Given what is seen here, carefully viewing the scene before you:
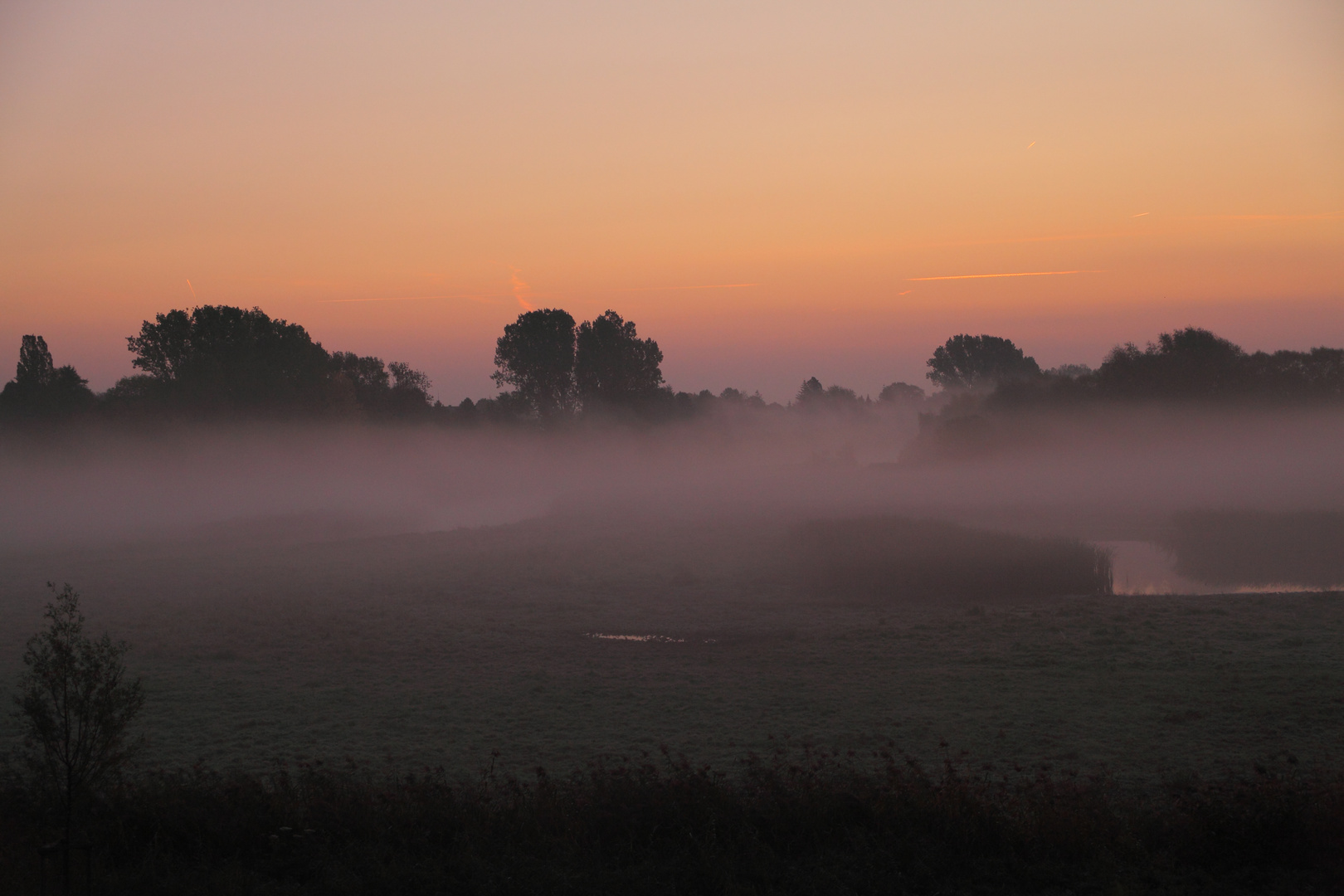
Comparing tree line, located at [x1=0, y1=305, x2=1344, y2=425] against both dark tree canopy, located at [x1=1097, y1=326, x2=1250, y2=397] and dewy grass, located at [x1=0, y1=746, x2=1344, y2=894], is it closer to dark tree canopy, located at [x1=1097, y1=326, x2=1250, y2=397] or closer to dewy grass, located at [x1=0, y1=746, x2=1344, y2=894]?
dark tree canopy, located at [x1=1097, y1=326, x2=1250, y2=397]

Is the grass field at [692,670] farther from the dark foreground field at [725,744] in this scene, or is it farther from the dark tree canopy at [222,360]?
the dark tree canopy at [222,360]

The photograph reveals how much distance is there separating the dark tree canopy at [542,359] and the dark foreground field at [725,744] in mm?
80766

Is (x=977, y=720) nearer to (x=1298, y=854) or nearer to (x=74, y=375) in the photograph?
(x=1298, y=854)

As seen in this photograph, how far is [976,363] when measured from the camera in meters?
163

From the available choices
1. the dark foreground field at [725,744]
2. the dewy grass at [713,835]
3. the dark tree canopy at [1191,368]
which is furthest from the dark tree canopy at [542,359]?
the dewy grass at [713,835]

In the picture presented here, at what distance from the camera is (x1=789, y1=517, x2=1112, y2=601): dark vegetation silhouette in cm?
2898

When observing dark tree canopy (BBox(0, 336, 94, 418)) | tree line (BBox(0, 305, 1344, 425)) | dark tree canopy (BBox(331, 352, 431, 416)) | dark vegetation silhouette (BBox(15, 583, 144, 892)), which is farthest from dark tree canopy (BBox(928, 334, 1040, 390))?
dark vegetation silhouette (BBox(15, 583, 144, 892))

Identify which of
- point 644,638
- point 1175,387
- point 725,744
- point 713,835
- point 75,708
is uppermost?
point 1175,387

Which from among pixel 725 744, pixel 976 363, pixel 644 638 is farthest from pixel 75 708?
pixel 976 363

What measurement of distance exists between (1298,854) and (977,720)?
5.72 metres

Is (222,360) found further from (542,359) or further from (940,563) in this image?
(940,563)

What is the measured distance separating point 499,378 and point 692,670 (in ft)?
311

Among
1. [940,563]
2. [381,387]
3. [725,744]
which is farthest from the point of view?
[381,387]

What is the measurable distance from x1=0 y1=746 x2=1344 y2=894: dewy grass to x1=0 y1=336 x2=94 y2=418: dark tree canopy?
3040 inches
